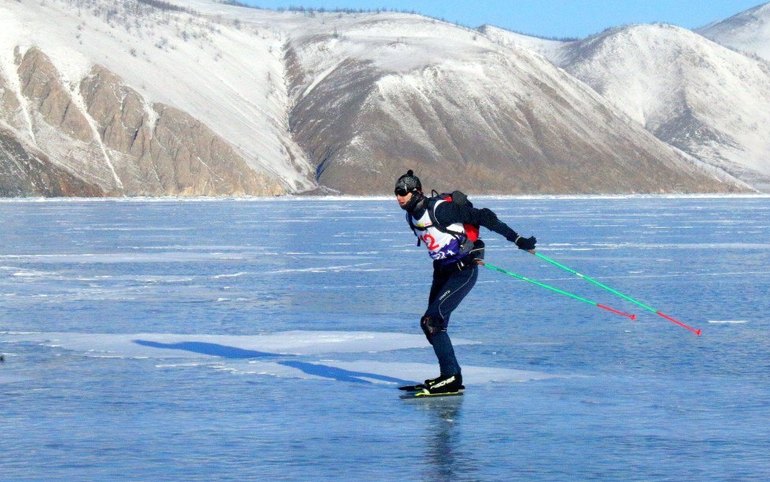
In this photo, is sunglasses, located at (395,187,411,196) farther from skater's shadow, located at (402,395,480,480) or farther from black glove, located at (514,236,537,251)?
skater's shadow, located at (402,395,480,480)

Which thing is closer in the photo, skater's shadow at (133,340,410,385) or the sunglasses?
the sunglasses

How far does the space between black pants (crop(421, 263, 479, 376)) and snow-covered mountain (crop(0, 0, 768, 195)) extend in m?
89.3

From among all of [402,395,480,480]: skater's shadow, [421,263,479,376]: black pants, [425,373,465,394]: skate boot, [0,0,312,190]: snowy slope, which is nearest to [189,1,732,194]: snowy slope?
[0,0,312,190]: snowy slope

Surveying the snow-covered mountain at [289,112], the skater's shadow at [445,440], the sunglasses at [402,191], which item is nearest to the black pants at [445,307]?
the skater's shadow at [445,440]

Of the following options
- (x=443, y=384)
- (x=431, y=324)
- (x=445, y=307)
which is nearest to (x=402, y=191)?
(x=445, y=307)

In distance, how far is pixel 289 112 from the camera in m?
150

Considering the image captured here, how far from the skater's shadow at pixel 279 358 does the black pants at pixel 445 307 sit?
0.84 m

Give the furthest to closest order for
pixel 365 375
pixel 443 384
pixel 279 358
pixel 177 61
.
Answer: pixel 177 61 < pixel 279 358 < pixel 365 375 < pixel 443 384

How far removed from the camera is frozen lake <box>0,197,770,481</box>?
9.89 meters

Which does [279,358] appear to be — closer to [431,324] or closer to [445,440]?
[431,324]

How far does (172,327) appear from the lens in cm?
1817

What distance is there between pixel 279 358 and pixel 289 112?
136176mm

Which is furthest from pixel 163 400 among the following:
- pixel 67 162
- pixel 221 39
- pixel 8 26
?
pixel 221 39

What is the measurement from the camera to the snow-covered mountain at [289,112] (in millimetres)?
114500
